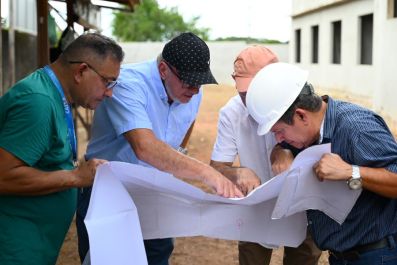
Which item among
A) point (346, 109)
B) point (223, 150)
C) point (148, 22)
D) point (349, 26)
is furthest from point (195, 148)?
point (148, 22)

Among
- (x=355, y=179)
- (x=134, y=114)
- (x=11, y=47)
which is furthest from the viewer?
(x=11, y=47)

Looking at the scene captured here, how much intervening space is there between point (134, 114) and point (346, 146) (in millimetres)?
972

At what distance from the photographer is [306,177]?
215cm

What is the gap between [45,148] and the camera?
2242mm

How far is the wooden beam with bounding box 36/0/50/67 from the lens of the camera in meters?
6.93

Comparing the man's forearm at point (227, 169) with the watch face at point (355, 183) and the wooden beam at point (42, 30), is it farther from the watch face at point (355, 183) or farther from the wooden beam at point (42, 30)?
the wooden beam at point (42, 30)

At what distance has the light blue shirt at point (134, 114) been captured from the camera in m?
2.62

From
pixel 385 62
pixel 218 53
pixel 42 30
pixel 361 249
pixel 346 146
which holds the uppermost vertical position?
pixel 218 53

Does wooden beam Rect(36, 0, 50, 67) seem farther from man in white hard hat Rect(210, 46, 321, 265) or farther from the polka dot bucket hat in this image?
the polka dot bucket hat

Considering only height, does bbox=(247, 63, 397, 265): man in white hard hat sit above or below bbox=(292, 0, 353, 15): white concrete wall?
below

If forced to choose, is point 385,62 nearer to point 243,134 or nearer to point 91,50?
point 243,134

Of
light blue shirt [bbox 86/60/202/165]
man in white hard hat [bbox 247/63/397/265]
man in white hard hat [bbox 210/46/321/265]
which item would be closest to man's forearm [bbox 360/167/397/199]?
man in white hard hat [bbox 247/63/397/265]

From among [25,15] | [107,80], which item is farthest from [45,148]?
[25,15]

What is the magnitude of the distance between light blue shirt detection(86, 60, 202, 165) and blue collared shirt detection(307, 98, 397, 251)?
2.89ft
